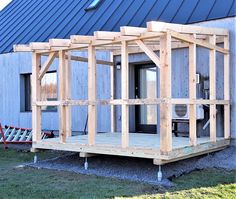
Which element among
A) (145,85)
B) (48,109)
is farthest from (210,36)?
(48,109)

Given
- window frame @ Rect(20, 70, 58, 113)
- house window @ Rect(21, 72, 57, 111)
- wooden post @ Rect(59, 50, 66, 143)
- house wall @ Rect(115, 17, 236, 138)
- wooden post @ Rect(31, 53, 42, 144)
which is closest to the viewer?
wooden post @ Rect(59, 50, 66, 143)

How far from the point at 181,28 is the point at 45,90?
7157mm

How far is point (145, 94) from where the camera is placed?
1059cm

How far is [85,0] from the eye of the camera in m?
13.5

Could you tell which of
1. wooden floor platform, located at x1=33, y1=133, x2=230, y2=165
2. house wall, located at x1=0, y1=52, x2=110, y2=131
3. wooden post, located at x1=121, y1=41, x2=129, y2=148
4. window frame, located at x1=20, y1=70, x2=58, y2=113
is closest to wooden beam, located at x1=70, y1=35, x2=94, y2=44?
wooden post, located at x1=121, y1=41, x2=129, y2=148

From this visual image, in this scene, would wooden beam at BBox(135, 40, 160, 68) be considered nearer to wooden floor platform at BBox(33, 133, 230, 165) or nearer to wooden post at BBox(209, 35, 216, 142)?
wooden floor platform at BBox(33, 133, 230, 165)

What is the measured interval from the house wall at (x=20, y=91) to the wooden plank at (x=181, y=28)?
3660 mm

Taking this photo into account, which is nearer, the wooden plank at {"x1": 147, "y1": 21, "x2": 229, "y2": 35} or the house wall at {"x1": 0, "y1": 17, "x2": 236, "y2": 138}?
the wooden plank at {"x1": 147, "y1": 21, "x2": 229, "y2": 35}

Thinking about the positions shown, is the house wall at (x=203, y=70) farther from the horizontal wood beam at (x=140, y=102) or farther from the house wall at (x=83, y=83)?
the horizontal wood beam at (x=140, y=102)

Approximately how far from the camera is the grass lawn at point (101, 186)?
5.53 meters

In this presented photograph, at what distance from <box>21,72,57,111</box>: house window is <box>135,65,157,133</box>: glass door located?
3.12m

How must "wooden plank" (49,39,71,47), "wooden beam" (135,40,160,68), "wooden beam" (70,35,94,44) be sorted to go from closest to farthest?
"wooden beam" (135,40,160,68) < "wooden beam" (70,35,94,44) < "wooden plank" (49,39,71,47)

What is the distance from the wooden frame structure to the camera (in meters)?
6.36

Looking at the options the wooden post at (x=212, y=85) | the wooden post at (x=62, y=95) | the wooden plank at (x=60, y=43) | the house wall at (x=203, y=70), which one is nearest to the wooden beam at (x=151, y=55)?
the wooden plank at (x=60, y=43)
